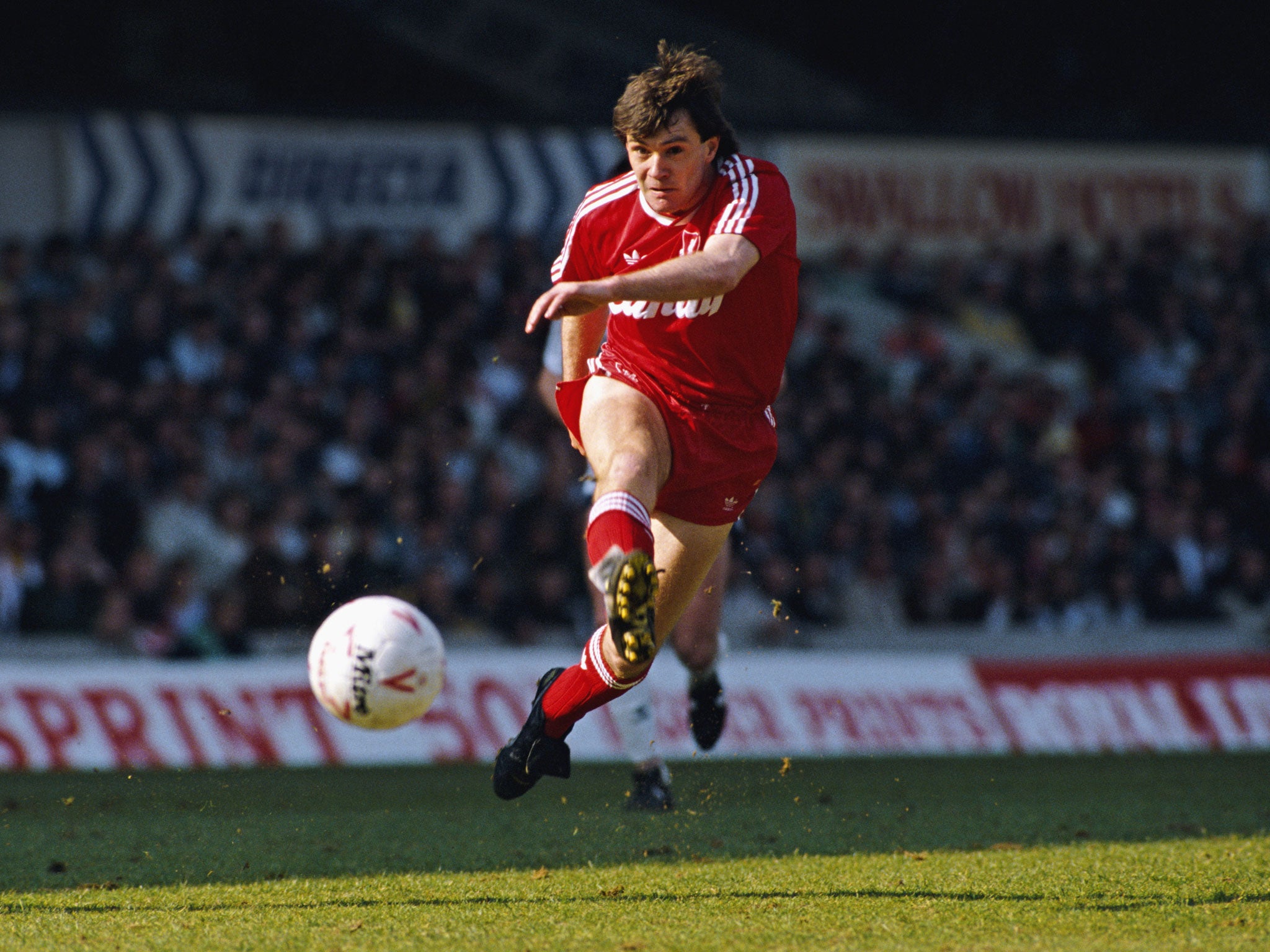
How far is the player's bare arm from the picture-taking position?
4566 mm

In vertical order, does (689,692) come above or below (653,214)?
below

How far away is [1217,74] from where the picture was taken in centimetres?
2023

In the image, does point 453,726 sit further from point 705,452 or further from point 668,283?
point 668,283

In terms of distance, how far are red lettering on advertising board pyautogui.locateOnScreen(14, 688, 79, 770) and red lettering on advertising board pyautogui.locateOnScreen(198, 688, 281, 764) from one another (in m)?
0.77

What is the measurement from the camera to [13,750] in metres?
9.34

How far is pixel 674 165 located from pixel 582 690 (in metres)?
1.77

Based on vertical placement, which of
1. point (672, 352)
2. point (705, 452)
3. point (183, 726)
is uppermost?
point (672, 352)

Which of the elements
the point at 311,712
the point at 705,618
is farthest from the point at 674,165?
the point at 311,712

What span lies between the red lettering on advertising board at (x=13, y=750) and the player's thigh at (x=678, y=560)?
5502mm

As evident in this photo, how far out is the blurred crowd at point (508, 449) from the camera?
424 inches

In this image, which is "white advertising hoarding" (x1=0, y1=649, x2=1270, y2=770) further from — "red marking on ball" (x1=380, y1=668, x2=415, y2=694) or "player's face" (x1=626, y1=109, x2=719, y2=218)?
"player's face" (x1=626, y1=109, x2=719, y2=218)

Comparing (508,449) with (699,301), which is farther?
(508,449)

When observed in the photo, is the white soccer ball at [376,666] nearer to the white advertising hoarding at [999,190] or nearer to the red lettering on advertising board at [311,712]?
the red lettering on advertising board at [311,712]

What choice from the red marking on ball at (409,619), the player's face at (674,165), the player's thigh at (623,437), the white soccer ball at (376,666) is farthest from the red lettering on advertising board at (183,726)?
the player's face at (674,165)
